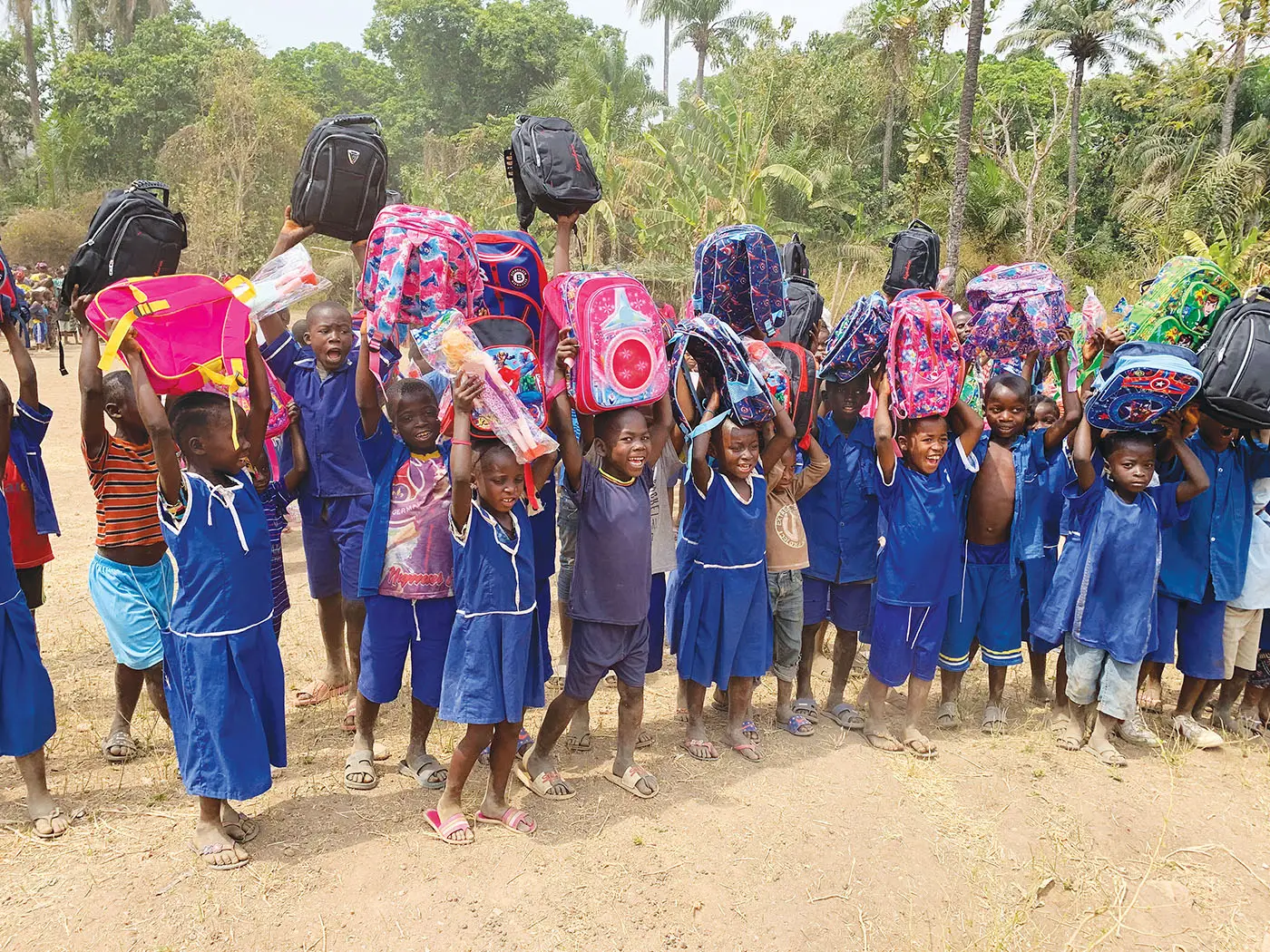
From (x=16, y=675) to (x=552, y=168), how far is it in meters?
2.73

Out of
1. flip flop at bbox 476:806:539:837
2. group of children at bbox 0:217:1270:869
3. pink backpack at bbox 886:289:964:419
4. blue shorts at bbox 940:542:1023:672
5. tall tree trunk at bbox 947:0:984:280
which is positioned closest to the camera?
group of children at bbox 0:217:1270:869

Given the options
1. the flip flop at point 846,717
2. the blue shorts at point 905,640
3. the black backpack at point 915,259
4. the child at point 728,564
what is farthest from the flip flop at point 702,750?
the black backpack at point 915,259

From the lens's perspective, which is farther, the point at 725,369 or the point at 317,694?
the point at 317,694

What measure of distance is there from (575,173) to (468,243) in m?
0.63

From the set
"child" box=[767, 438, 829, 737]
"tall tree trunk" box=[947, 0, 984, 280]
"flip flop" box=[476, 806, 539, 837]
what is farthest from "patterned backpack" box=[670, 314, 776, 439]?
"tall tree trunk" box=[947, 0, 984, 280]

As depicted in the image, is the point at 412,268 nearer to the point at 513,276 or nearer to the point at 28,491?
the point at 513,276

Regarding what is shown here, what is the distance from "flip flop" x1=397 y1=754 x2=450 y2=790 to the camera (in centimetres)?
369

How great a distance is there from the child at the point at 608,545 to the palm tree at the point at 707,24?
33948 mm

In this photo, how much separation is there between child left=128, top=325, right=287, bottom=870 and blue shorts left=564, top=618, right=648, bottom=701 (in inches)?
45.3

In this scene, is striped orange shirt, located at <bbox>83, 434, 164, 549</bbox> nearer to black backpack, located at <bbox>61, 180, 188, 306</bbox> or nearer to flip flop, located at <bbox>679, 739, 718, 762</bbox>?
black backpack, located at <bbox>61, 180, 188, 306</bbox>

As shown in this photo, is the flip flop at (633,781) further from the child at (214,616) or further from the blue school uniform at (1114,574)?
the blue school uniform at (1114,574)

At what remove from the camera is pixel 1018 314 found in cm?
440

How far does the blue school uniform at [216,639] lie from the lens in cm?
303

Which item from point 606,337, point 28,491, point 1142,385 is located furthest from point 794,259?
point 28,491
